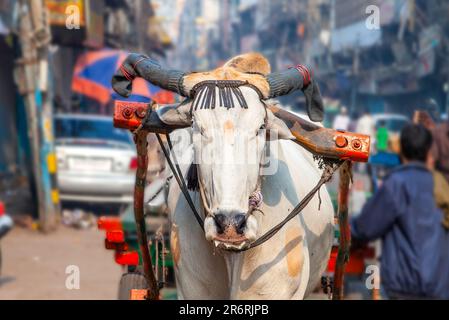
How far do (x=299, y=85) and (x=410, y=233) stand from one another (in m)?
1.39

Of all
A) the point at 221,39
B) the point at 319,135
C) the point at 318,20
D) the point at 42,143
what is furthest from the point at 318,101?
the point at 221,39

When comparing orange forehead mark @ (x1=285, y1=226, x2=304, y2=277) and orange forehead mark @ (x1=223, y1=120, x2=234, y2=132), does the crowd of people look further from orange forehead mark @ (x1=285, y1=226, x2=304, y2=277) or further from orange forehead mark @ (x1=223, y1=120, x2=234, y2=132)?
orange forehead mark @ (x1=223, y1=120, x2=234, y2=132)

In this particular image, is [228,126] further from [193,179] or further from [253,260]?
[253,260]

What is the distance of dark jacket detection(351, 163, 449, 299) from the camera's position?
4.93m

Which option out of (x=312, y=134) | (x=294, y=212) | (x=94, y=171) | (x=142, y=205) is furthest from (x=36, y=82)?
(x=294, y=212)

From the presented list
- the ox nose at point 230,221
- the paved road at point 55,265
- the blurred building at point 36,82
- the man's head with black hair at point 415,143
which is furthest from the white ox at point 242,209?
the paved road at point 55,265

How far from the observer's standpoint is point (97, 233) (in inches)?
506

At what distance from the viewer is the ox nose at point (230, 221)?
3.46m

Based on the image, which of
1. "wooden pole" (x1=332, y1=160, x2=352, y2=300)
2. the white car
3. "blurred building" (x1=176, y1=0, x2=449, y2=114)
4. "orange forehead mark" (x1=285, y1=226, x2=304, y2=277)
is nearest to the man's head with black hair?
"wooden pole" (x1=332, y1=160, x2=352, y2=300)

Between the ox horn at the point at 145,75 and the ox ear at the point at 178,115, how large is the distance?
7cm

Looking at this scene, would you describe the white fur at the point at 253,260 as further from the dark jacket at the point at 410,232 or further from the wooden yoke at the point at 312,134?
the dark jacket at the point at 410,232

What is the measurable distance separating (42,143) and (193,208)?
8661 millimetres

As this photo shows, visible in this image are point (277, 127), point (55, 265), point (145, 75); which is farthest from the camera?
point (55, 265)

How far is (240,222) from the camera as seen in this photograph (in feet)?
11.4
